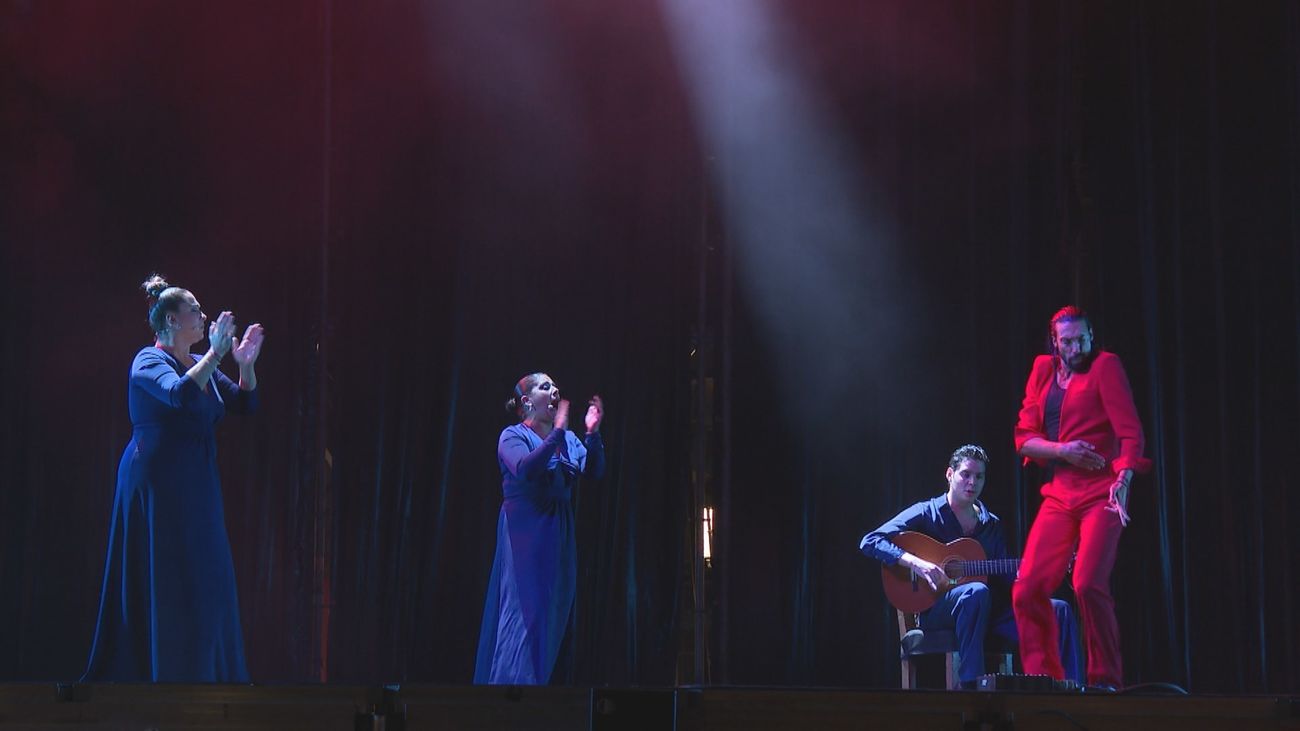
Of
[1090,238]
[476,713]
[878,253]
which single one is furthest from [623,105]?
[476,713]

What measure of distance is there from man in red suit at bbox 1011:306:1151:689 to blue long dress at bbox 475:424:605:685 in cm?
166

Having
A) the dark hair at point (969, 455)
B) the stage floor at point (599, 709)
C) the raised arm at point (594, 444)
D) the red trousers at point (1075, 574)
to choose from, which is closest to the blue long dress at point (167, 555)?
the raised arm at point (594, 444)

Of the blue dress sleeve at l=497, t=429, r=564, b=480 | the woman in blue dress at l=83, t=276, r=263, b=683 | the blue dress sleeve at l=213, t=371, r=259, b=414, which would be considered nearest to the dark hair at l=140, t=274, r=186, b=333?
the woman in blue dress at l=83, t=276, r=263, b=683

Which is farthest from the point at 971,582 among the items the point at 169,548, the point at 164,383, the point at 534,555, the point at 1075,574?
the point at 164,383

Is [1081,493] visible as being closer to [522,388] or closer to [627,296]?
[522,388]

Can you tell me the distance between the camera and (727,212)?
6.70 m

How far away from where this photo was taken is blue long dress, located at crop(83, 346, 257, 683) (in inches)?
181

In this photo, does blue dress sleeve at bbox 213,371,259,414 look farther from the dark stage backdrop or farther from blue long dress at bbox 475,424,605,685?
the dark stage backdrop

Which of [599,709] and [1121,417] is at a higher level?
[1121,417]

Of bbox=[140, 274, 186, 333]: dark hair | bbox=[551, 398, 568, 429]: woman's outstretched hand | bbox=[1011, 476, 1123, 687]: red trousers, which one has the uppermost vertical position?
bbox=[140, 274, 186, 333]: dark hair

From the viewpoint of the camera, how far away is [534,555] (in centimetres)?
535

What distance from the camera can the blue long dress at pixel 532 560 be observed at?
5.29 metres

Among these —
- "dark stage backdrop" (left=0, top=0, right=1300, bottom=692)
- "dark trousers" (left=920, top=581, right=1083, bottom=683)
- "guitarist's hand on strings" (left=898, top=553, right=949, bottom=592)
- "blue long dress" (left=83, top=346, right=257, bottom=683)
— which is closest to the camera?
"blue long dress" (left=83, top=346, right=257, bottom=683)

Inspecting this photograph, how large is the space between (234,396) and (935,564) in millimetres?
2687
